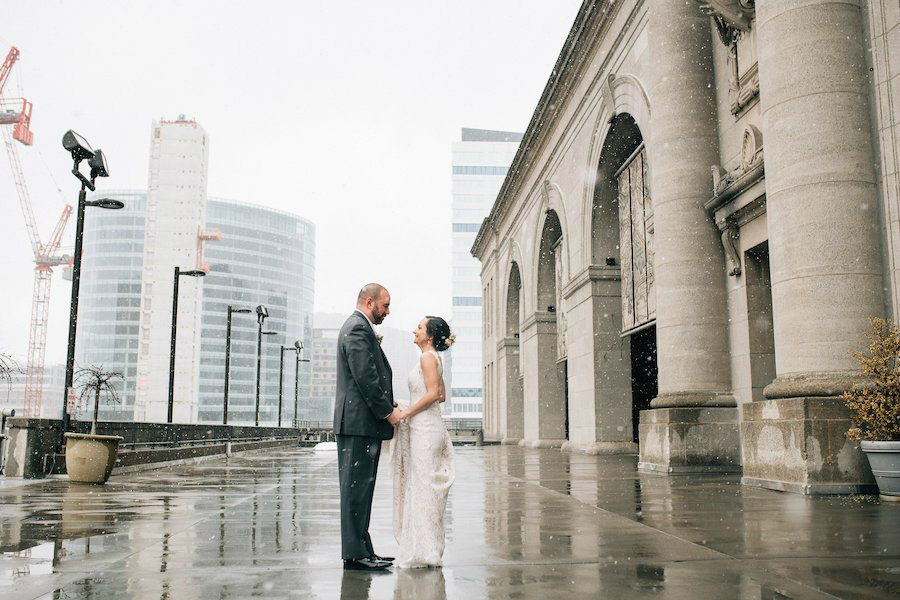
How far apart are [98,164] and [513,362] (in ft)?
104

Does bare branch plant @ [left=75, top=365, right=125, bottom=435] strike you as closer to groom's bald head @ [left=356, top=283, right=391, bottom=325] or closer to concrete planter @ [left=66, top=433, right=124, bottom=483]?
concrete planter @ [left=66, top=433, right=124, bottom=483]

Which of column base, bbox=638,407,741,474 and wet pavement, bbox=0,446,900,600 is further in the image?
column base, bbox=638,407,741,474

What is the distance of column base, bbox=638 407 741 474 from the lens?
1542 cm

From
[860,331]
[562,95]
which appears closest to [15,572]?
[860,331]

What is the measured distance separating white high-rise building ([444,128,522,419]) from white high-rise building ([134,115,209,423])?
1990 inches

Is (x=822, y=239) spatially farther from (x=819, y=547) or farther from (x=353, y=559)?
(x=353, y=559)

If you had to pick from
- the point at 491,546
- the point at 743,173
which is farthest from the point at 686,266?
the point at 491,546

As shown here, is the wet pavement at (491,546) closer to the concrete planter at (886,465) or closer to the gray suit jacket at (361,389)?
the concrete planter at (886,465)

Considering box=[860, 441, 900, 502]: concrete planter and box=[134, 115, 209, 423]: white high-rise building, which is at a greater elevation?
box=[134, 115, 209, 423]: white high-rise building

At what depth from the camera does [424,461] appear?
595 centimetres

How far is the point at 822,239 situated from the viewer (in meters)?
11.0

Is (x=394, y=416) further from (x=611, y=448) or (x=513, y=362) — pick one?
(x=513, y=362)

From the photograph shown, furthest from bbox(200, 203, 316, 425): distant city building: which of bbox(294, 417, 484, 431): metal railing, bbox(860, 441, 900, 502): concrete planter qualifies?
bbox(860, 441, 900, 502): concrete planter

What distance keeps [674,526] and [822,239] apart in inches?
212
